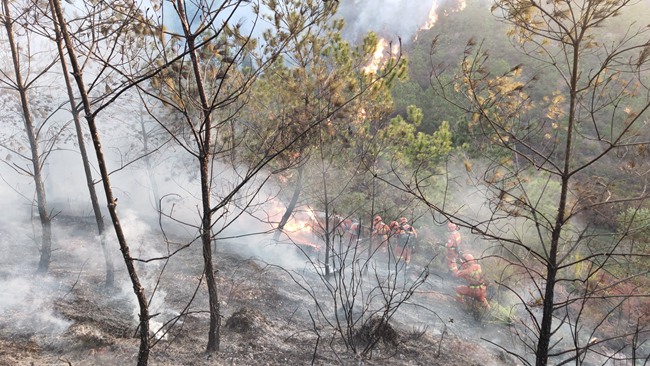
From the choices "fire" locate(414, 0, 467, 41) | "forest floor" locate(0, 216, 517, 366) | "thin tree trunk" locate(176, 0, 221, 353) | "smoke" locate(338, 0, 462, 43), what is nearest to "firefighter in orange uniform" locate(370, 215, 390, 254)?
"forest floor" locate(0, 216, 517, 366)

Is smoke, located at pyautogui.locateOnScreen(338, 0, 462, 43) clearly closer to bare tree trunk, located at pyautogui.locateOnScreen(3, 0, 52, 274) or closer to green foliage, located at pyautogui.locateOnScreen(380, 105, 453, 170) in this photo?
green foliage, located at pyautogui.locateOnScreen(380, 105, 453, 170)

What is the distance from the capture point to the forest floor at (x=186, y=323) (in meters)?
4.14

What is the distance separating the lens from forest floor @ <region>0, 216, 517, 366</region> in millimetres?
4141

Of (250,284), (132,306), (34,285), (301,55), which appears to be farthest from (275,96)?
(34,285)

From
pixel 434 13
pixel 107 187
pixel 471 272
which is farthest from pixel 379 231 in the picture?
pixel 434 13

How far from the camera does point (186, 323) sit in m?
5.56

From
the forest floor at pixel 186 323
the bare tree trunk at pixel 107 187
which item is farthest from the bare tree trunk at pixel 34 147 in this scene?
the bare tree trunk at pixel 107 187

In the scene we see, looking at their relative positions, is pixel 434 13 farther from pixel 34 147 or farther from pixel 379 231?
pixel 34 147

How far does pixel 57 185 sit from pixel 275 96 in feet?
51.0

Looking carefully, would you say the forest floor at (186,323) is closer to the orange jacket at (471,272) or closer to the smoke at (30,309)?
the smoke at (30,309)

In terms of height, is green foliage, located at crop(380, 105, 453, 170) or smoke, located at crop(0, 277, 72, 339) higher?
green foliage, located at crop(380, 105, 453, 170)

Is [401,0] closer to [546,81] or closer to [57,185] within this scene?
[546,81]

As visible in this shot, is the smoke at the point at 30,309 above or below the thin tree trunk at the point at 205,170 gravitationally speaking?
below

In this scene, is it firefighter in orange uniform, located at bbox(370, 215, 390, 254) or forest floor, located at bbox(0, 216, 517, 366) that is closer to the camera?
forest floor, located at bbox(0, 216, 517, 366)
